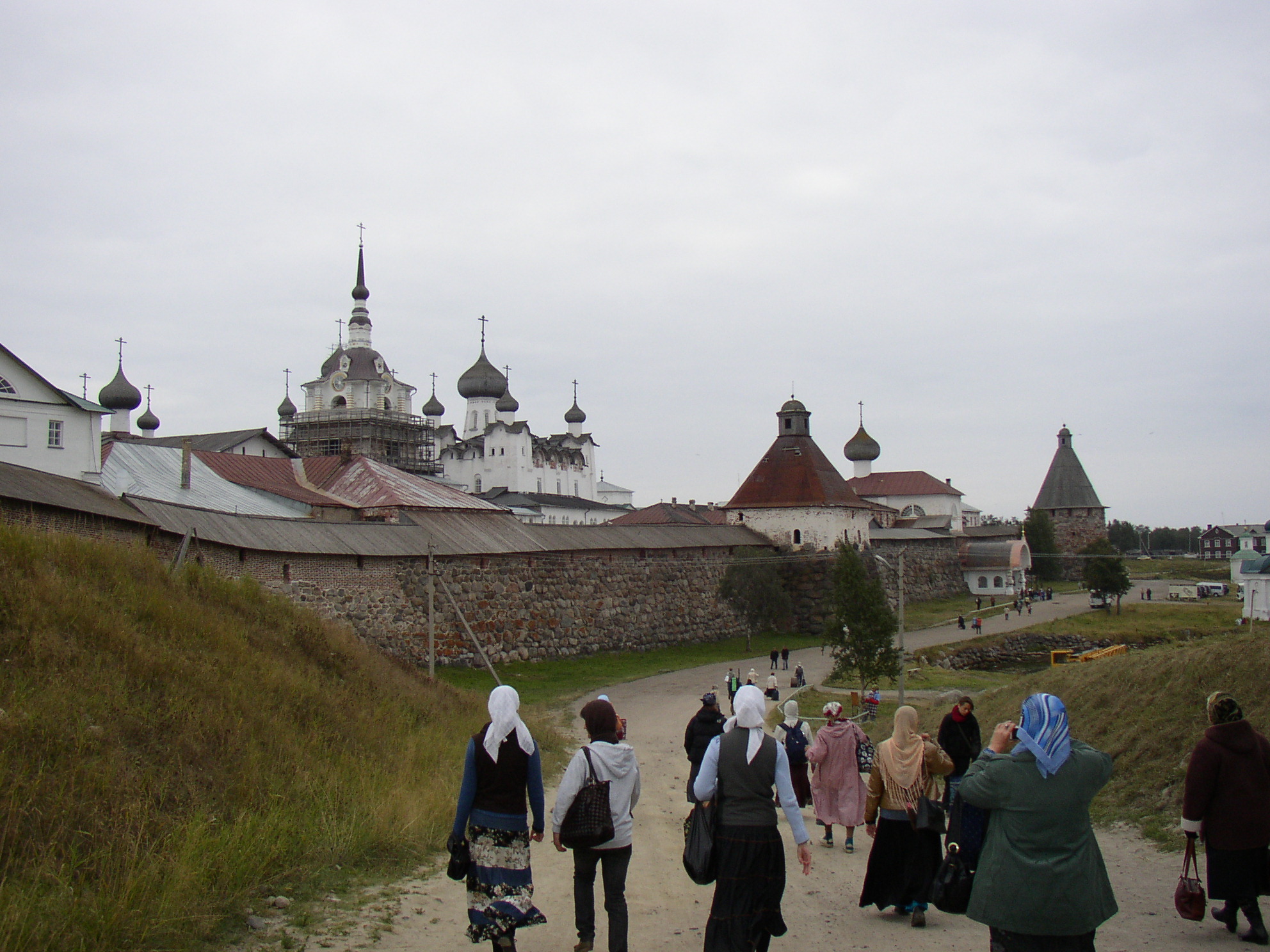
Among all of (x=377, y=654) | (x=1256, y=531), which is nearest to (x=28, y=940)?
(x=377, y=654)

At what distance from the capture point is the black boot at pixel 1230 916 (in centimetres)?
566

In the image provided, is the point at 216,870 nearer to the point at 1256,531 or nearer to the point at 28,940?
the point at 28,940

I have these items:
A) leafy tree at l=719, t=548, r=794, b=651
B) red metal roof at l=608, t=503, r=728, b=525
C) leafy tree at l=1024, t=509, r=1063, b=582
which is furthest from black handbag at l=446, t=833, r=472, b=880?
leafy tree at l=1024, t=509, r=1063, b=582

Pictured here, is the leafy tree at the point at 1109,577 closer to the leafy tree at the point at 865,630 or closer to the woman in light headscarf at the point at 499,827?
the leafy tree at the point at 865,630

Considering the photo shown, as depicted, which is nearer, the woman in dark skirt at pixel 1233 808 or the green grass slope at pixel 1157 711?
the woman in dark skirt at pixel 1233 808

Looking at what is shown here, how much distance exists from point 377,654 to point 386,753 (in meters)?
6.35

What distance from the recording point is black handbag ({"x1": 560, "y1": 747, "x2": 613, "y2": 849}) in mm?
5223

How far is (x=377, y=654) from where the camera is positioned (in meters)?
15.5

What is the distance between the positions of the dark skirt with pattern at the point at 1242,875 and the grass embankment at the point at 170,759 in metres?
5.22

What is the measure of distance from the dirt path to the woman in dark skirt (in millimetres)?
320

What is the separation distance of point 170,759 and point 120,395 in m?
46.4

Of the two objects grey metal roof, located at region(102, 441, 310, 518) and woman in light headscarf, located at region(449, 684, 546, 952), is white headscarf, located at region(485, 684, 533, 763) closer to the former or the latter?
woman in light headscarf, located at region(449, 684, 546, 952)

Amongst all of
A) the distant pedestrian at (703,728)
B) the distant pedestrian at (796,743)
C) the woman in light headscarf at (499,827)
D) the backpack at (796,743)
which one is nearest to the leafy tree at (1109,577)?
the distant pedestrian at (796,743)

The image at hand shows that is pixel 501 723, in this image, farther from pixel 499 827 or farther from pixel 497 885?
pixel 497 885
